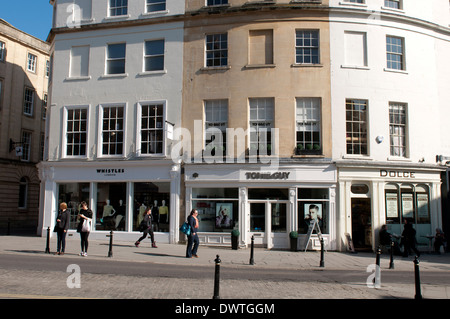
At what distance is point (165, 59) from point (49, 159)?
8.71 m

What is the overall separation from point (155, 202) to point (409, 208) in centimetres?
1293

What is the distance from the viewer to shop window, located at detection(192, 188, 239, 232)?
19.4 m

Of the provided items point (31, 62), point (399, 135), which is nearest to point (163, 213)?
point (399, 135)

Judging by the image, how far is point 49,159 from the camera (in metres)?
21.8

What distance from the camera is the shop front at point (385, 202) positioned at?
61.0ft

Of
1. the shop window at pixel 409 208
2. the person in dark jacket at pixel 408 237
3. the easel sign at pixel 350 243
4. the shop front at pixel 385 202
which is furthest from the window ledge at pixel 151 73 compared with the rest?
the person in dark jacket at pixel 408 237

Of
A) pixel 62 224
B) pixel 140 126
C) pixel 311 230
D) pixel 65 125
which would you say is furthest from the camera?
pixel 65 125

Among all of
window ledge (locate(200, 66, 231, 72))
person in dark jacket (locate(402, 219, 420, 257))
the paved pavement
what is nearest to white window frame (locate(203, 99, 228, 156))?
window ledge (locate(200, 66, 231, 72))

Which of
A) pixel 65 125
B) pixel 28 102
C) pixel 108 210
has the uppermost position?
pixel 28 102

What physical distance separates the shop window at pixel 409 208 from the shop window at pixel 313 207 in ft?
10.1

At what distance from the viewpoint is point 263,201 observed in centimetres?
1905

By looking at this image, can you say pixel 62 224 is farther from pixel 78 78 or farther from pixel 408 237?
pixel 408 237

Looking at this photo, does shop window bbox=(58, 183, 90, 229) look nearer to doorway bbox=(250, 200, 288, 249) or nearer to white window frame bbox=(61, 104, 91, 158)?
white window frame bbox=(61, 104, 91, 158)

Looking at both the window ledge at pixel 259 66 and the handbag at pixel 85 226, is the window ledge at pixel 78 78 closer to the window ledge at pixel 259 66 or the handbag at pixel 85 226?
the window ledge at pixel 259 66
